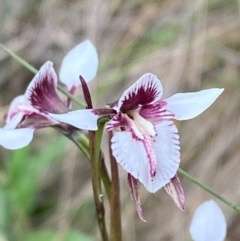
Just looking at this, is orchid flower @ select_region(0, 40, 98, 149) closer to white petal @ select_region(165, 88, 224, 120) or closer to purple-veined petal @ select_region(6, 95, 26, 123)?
purple-veined petal @ select_region(6, 95, 26, 123)

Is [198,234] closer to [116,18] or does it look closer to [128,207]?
[128,207]

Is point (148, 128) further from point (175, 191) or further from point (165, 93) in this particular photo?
point (165, 93)

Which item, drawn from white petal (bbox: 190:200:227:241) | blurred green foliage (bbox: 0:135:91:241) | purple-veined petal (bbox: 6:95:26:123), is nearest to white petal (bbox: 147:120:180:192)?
white petal (bbox: 190:200:227:241)

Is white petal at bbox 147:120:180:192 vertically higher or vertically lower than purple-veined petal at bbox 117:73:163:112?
lower

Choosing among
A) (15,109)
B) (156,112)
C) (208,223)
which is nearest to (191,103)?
(156,112)

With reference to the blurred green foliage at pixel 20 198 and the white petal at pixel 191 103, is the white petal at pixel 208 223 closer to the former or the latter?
the white petal at pixel 191 103

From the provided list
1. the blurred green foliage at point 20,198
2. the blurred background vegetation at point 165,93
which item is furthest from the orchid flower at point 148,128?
the blurred background vegetation at point 165,93

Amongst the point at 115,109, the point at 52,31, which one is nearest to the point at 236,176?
the point at 52,31
